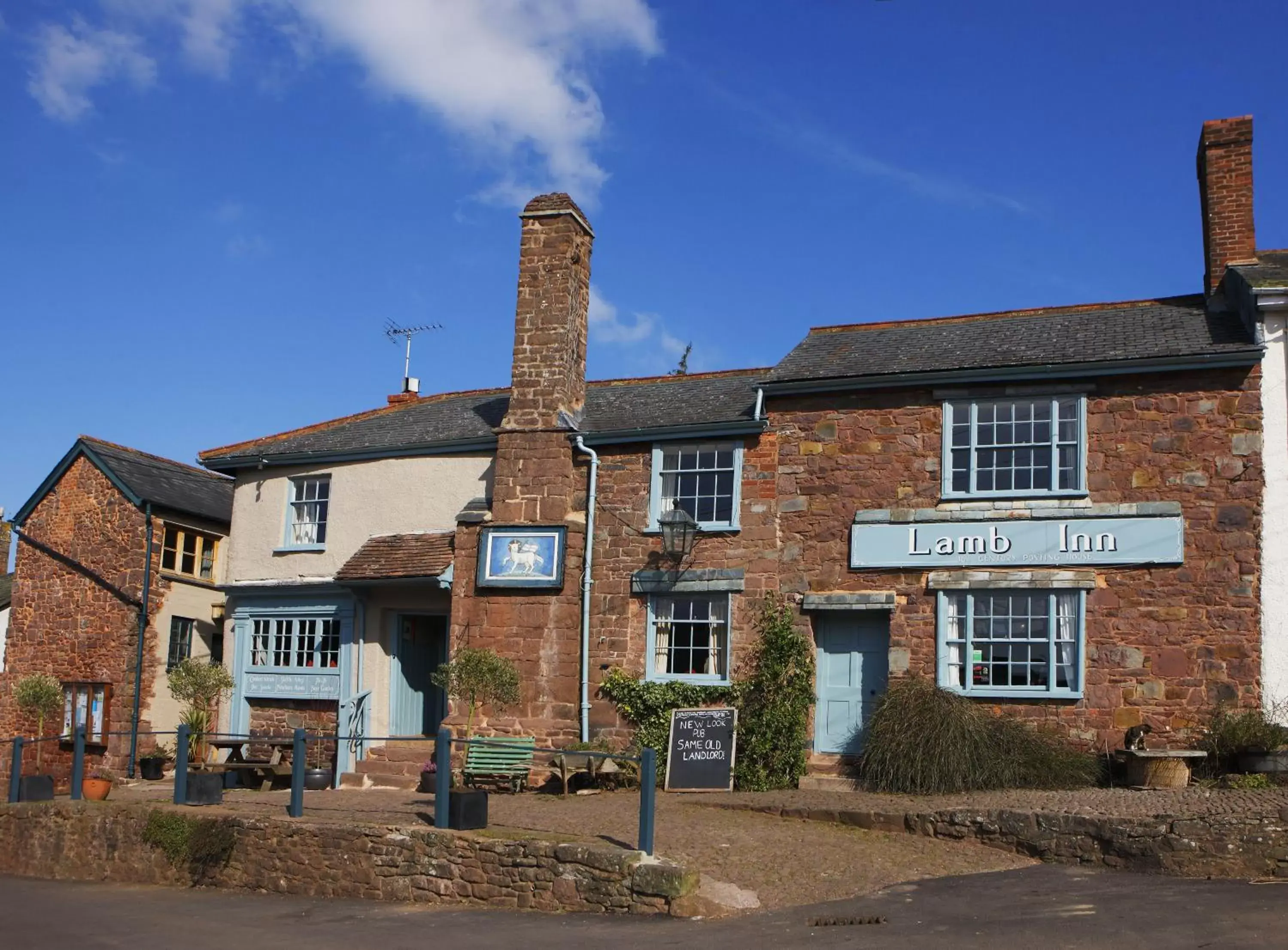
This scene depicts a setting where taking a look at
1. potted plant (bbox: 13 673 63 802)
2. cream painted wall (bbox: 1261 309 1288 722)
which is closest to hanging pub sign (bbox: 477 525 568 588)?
potted plant (bbox: 13 673 63 802)

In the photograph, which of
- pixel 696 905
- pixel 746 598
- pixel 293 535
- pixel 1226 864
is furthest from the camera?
pixel 293 535

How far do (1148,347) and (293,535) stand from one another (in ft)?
44.1

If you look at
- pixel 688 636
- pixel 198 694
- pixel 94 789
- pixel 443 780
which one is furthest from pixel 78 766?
pixel 688 636

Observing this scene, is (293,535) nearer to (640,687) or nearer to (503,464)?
(503,464)

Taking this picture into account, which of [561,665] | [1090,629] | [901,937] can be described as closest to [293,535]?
[561,665]

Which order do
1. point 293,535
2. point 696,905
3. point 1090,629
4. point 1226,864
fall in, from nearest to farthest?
point 696,905, point 1226,864, point 1090,629, point 293,535

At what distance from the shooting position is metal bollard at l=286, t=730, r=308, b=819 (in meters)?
14.4

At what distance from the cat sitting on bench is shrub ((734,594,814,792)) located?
3.92 m

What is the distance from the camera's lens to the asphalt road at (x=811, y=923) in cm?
975

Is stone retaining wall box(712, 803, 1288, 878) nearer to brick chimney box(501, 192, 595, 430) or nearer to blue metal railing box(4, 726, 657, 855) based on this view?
blue metal railing box(4, 726, 657, 855)

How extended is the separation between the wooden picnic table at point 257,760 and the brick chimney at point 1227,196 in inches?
558

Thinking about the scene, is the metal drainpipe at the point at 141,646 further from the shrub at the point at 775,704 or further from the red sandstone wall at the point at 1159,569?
the red sandstone wall at the point at 1159,569

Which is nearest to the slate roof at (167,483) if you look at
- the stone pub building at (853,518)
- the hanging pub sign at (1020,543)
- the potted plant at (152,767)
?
the stone pub building at (853,518)

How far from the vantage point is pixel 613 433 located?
62.0 feet
